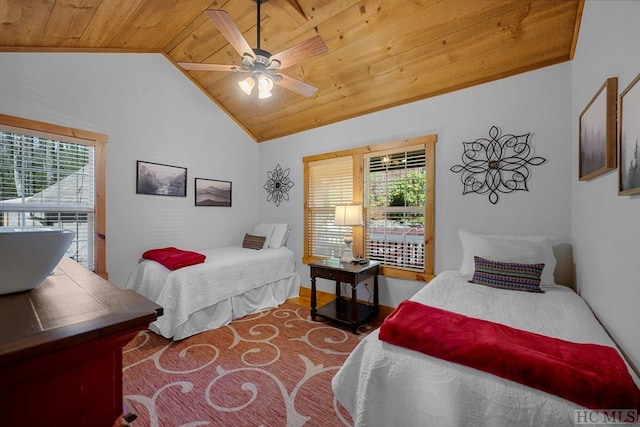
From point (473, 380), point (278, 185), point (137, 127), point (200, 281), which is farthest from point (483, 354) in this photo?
point (137, 127)

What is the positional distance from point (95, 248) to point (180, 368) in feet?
5.74

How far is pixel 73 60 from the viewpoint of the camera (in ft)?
9.02

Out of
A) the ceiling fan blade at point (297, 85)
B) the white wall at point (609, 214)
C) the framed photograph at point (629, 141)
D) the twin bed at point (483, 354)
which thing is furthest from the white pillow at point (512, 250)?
the ceiling fan blade at point (297, 85)

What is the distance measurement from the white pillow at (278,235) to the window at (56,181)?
6.50 feet

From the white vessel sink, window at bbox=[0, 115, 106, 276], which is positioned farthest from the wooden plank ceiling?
the white vessel sink

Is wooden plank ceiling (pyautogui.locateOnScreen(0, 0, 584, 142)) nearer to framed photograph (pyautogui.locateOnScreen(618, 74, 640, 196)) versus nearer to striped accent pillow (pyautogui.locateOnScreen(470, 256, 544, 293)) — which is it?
framed photograph (pyautogui.locateOnScreen(618, 74, 640, 196))

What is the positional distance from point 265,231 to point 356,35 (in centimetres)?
279

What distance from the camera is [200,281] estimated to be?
2729 millimetres

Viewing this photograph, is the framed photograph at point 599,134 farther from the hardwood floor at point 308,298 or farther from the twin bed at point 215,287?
the twin bed at point 215,287

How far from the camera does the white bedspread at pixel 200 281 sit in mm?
2549

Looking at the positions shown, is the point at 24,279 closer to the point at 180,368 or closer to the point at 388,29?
the point at 180,368

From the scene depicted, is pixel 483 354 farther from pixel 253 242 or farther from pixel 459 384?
pixel 253 242

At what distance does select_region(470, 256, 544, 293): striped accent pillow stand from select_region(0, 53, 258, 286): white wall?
3406 millimetres

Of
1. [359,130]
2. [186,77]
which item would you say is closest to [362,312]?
[359,130]
